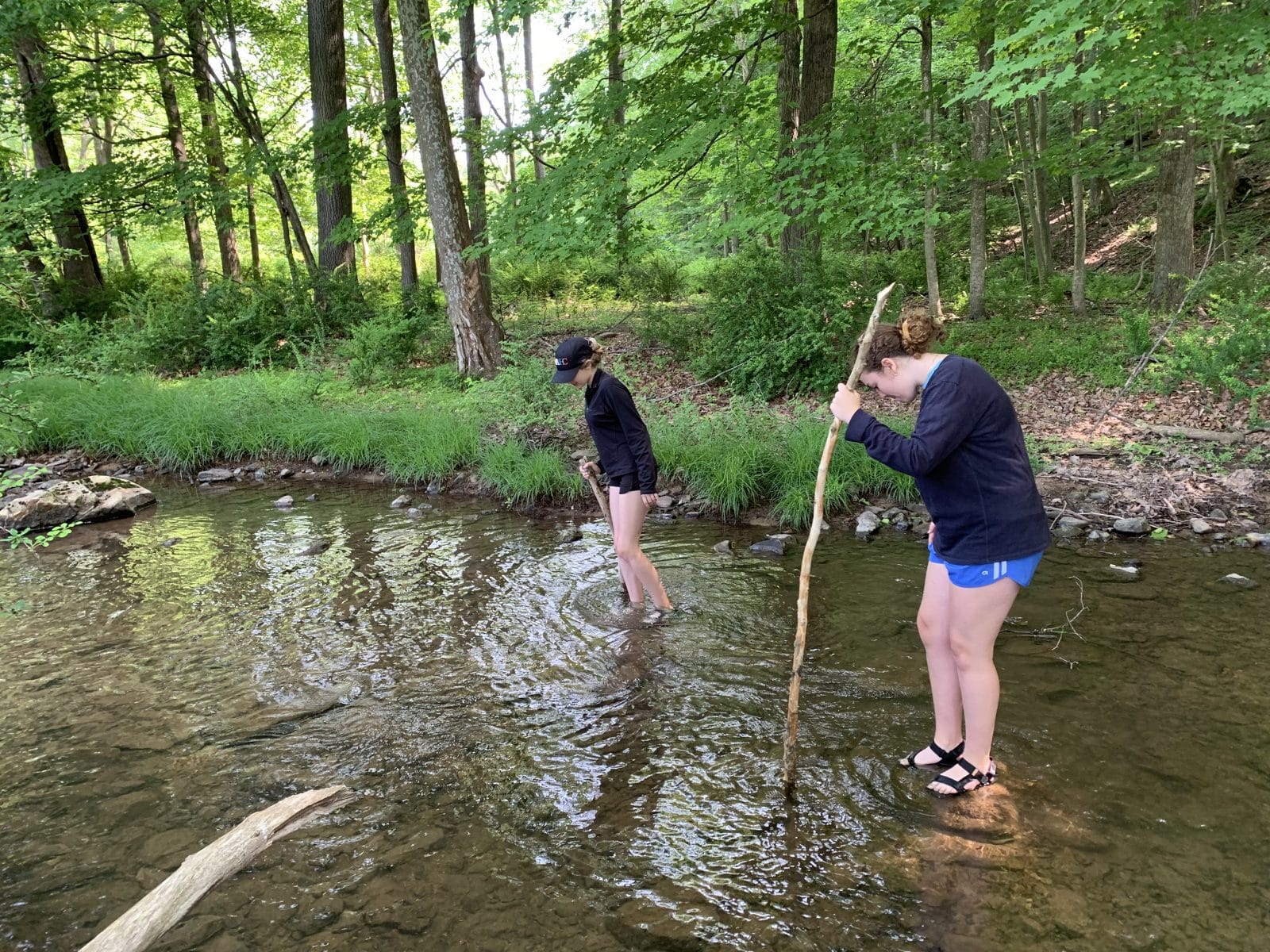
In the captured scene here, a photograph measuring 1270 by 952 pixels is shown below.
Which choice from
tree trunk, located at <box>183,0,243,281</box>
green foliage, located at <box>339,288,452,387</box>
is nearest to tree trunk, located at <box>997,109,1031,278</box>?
green foliage, located at <box>339,288,452,387</box>

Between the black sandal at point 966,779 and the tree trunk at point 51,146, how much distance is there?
17782 millimetres

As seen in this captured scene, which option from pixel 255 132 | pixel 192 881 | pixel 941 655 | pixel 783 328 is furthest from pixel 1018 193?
pixel 192 881

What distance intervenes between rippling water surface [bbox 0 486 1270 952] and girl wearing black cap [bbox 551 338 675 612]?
88 cm

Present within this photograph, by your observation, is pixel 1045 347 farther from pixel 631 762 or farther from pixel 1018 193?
pixel 1018 193

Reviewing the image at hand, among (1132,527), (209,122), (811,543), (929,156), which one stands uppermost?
(209,122)

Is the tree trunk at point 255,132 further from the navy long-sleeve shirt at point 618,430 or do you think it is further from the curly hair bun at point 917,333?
the curly hair bun at point 917,333

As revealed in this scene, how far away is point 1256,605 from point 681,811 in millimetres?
4657

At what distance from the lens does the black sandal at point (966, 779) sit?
3.46 metres

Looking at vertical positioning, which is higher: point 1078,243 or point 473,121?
point 473,121

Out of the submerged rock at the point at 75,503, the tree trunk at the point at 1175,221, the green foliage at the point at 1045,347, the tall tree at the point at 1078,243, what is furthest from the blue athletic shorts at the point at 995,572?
the tall tree at the point at 1078,243

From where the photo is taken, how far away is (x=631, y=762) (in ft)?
13.1

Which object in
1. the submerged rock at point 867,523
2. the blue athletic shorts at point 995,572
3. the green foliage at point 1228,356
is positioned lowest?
the submerged rock at point 867,523

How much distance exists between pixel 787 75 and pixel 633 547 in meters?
9.76

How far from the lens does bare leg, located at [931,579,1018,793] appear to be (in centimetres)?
308
